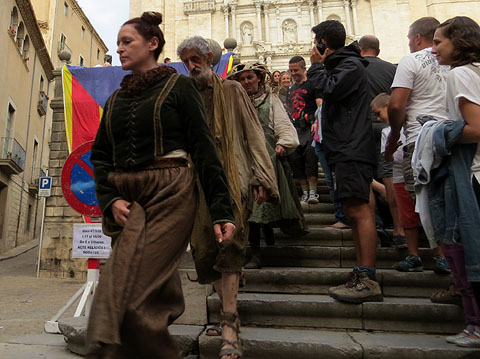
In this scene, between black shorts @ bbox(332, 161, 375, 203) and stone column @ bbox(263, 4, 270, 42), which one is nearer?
black shorts @ bbox(332, 161, 375, 203)

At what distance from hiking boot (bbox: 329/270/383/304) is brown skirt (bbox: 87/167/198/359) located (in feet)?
Result: 5.46

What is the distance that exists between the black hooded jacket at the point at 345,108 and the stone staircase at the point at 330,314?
43.2 inches

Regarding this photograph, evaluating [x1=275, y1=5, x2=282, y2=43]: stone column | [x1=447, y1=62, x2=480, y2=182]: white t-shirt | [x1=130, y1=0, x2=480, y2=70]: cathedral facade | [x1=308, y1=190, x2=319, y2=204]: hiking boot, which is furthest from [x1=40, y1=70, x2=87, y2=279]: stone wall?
[x1=275, y1=5, x2=282, y2=43]: stone column

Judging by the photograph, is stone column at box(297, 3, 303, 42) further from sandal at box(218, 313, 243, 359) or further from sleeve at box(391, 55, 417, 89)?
sandal at box(218, 313, 243, 359)

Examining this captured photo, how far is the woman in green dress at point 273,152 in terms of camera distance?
3.66 m

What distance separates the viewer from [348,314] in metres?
2.96

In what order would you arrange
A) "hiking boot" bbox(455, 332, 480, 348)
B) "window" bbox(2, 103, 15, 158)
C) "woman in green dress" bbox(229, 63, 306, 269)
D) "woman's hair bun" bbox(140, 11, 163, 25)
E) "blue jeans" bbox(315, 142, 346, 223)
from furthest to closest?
"window" bbox(2, 103, 15, 158) → "blue jeans" bbox(315, 142, 346, 223) → "woman in green dress" bbox(229, 63, 306, 269) → "hiking boot" bbox(455, 332, 480, 348) → "woman's hair bun" bbox(140, 11, 163, 25)

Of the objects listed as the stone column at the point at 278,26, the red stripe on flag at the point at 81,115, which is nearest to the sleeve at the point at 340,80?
the red stripe on flag at the point at 81,115

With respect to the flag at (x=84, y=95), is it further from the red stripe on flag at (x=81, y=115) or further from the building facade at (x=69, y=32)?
the building facade at (x=69, y=32)

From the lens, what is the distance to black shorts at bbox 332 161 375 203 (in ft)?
9.92

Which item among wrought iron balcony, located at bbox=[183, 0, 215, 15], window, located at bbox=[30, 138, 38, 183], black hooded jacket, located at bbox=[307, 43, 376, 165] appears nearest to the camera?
black hooded jacket, located at bbox=[307, 43, 376, 165]

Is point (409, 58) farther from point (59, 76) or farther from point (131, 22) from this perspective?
point (59, 76)

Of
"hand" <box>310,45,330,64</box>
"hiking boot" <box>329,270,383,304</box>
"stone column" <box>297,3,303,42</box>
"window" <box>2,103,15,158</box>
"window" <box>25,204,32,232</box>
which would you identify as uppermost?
"stone column" <box>297,3,303,42</box>

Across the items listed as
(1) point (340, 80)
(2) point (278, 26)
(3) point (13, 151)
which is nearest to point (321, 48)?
(1) point (340, 80)
